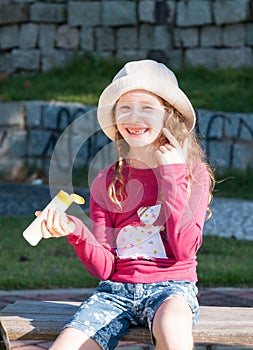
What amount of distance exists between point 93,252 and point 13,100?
7.41 metres

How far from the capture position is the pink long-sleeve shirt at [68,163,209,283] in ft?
10.7

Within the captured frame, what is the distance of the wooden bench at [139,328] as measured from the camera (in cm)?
335

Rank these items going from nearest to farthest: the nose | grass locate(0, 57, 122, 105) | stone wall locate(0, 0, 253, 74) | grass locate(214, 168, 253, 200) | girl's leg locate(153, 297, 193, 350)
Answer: girl's leg locate(153, 297, 193, 350), the nose, grass locate(214, 168, 253, 200), grass locate(0, 57, 122, 105), stone wall locate(0, 0, 253, 74)

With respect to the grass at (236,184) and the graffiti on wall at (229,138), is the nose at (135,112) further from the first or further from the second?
the graffiti on wall at (229,138)

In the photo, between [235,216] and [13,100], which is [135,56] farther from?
[235,216]

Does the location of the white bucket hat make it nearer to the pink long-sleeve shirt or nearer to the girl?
the girl

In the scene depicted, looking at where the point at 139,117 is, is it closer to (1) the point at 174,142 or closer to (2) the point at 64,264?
(1) the point at 174,142

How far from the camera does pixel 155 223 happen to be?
11.1 ft

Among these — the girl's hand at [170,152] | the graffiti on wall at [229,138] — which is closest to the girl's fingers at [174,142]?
the girl's hand at [170,152]

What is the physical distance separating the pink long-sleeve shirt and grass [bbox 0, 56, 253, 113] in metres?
6.54

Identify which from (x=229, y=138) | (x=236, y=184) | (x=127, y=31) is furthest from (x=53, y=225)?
(x=127, y=31)

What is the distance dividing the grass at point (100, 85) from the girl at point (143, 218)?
6.50m

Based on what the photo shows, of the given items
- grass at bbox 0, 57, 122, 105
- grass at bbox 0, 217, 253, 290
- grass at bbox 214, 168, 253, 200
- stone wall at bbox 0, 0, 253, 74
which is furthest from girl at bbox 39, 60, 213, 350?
stone wall at bbox 0, 0, 253, 74

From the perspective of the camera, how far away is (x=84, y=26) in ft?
38.7
